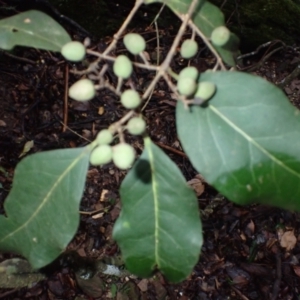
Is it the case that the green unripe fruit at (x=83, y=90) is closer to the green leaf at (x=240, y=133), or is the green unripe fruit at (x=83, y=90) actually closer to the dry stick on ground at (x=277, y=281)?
the green leaf at (x=240, y=133)

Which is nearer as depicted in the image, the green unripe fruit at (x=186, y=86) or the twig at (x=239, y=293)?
the green unripe fruit at (x=186, y=86)

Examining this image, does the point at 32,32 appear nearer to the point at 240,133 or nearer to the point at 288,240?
the point at 240,133

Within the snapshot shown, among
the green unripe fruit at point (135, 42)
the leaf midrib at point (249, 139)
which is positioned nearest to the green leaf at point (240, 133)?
the leaf midrib at point (249, 139)

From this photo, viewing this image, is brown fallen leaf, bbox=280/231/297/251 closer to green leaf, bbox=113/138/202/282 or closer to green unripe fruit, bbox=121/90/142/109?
green leaf, bbox=113/138/202/282

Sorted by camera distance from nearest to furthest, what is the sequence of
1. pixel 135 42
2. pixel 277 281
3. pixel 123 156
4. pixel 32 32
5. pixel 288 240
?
pixel 123 156, pixel 135 42, pixel 32 32, pixel 277 281, pixel 288 240

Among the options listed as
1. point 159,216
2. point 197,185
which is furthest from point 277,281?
point 159,216
